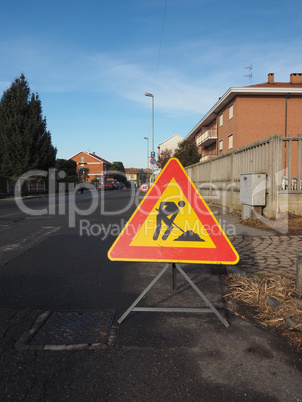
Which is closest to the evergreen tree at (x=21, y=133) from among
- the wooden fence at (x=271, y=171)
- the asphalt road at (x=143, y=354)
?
the wooden fence at (x=271, y=171)

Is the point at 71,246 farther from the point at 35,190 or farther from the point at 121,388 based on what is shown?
the point at 35,190

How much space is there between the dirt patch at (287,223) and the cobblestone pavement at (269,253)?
0.71 meters

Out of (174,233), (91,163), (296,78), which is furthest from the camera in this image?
(91,163)

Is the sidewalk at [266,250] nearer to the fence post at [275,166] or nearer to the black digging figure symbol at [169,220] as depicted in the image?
the fence post at [275,166]

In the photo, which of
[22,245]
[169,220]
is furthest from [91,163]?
[169,220]

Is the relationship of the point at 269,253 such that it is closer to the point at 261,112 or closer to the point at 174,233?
the point at 174,233

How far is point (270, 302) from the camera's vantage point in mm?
3146

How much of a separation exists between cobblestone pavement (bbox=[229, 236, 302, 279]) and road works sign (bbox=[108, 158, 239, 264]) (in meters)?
1.71

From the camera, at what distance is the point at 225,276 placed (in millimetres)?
4367

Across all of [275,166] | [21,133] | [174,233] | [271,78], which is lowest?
[174,233]

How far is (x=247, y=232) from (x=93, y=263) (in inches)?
147

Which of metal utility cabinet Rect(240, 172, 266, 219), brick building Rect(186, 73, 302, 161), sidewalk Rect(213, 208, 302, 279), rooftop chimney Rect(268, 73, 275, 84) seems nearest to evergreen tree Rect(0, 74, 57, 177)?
brick building Rect(186, 73, 302, 161)

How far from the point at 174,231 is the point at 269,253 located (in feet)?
9.96

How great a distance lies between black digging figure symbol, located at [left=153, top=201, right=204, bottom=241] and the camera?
2.80 metres
